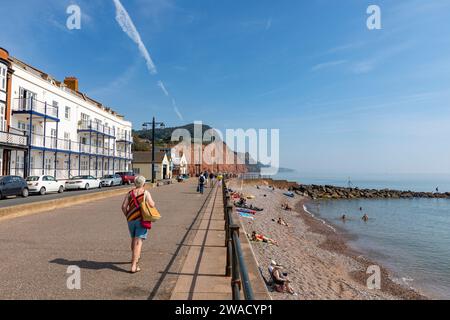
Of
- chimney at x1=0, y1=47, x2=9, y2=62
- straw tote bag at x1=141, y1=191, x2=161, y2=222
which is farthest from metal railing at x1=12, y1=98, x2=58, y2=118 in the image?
straw tote bag at x1=141, y1=191, x2=161, y2=222

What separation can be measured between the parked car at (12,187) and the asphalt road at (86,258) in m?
9.31

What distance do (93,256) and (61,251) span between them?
928 millimetres

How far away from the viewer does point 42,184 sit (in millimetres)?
22828

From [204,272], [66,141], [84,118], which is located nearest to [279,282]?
[204,272]

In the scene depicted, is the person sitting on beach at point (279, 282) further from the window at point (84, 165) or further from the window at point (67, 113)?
the window at point (84, 165)

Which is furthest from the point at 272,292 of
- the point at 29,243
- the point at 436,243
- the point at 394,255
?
the point at 436,243

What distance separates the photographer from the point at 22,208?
11.8m

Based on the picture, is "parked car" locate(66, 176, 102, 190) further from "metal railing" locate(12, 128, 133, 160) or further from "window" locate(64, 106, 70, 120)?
"window" locate(64, 106, 70, 120)

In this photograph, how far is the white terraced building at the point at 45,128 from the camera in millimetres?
24766

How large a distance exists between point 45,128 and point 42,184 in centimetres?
900

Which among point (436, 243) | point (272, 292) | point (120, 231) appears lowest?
point (436, 243)

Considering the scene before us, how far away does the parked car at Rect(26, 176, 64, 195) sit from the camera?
22.2 m
